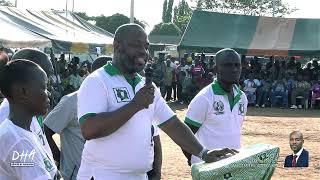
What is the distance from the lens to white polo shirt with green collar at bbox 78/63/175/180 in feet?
9.75

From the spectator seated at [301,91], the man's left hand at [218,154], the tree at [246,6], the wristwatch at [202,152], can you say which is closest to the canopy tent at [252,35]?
the spectator seated at [301,91]

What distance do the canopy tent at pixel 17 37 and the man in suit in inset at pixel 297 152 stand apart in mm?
9282

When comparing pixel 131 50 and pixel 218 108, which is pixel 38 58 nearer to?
pixel 131 50

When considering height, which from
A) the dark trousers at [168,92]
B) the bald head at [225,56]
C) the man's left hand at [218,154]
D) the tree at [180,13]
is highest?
the tree at [180,13]

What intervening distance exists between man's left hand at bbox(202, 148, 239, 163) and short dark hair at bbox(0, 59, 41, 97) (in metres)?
1.15

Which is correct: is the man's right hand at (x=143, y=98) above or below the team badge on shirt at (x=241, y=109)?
above

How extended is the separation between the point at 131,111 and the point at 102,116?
0.50ft

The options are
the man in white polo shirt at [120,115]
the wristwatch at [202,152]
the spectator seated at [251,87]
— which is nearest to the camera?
the man in white polo shirt at [120,115]

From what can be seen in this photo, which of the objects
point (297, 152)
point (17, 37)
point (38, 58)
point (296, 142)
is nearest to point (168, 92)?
point (17, 37)

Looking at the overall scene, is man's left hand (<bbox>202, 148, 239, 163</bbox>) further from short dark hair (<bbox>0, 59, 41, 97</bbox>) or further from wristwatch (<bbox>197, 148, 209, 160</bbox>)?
short dark hair (<bbox>0, 59, 41, 97</bbox>)

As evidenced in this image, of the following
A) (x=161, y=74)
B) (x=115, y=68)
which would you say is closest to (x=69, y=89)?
(x=161, y=74)

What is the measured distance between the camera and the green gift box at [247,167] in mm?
2643

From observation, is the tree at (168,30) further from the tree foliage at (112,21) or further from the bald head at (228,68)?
the bald head at (228,68)

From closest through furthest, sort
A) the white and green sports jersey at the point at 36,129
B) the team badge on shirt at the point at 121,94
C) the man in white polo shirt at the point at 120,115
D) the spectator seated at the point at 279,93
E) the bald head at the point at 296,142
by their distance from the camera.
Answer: the white and green sports jersey at the point at 36,129 < the man in white polo shirt at the point at 120,115 < the team badge on shirt at the point at 121,94 < the bald head at the point at 296,142 < the spectator seated at the point at 279,93
